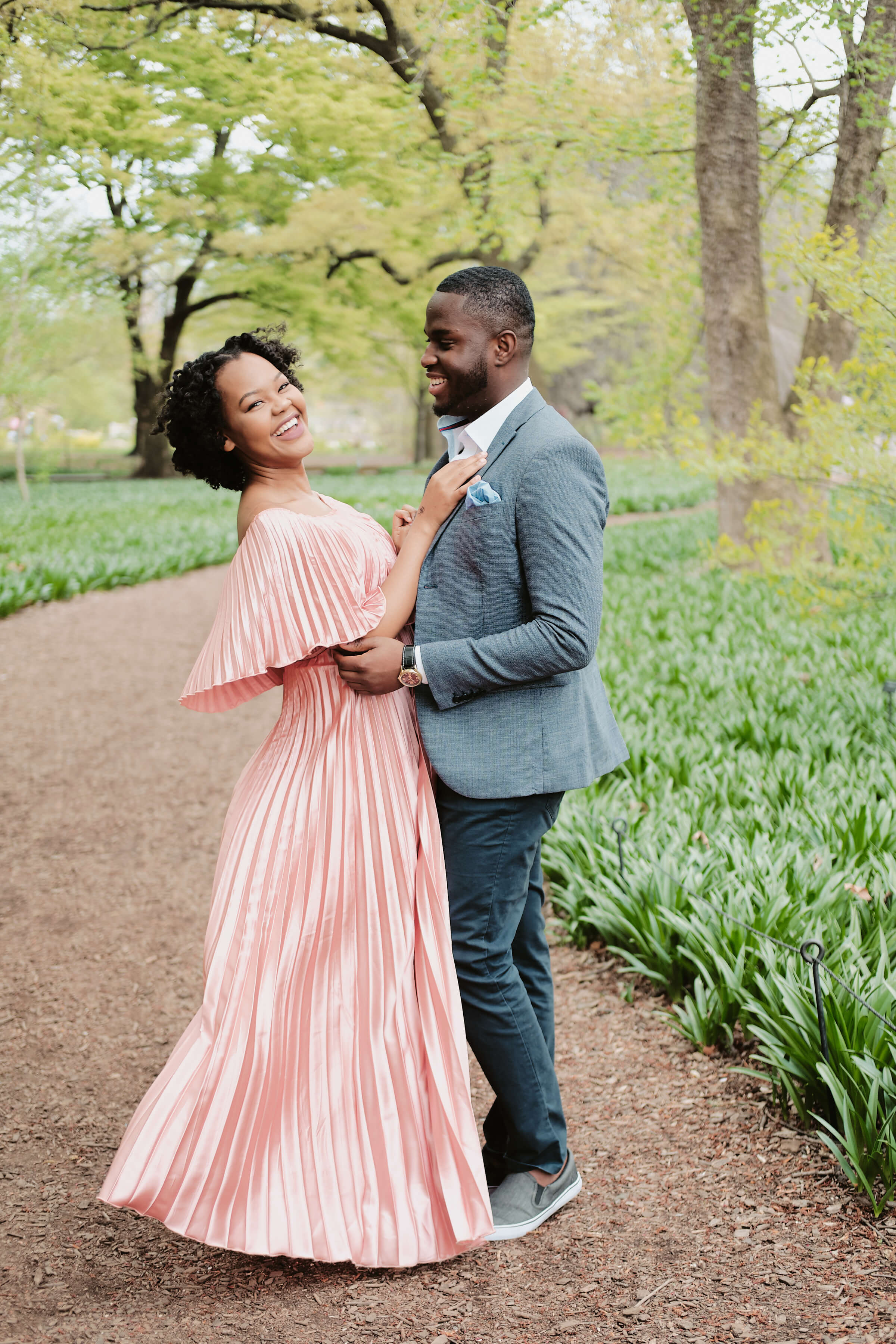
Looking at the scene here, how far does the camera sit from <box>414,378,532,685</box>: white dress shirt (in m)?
1.92

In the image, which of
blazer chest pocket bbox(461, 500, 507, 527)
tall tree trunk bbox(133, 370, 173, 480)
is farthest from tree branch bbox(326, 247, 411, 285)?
blazer chest pocket bbox(461, 500, 507, 527)

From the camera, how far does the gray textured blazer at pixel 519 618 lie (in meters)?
1.82

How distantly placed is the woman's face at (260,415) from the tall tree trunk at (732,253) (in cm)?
640

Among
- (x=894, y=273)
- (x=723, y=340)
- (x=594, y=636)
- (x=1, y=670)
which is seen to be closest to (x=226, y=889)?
(x=594, y=636)

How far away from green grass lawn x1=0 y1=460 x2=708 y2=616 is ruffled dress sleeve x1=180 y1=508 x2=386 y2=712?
717cm

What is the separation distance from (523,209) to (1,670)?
27.7 feet

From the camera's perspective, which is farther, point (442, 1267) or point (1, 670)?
point (1, 670)

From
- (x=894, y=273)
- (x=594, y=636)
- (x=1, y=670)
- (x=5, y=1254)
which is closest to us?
(x=594, y=636)

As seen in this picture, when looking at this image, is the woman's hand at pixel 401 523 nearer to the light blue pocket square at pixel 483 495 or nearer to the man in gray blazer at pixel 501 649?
the man in gray blazer at pixel 501 649

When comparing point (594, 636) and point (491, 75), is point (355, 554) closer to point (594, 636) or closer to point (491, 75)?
point (594, 636)

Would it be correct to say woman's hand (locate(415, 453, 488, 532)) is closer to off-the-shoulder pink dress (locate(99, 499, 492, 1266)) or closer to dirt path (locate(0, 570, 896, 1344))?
off-the-shoulder pink dress (locate(99, 499, 492, 1266))

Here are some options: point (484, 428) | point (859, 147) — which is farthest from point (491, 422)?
point (859, 147)

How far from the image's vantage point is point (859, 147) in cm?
754

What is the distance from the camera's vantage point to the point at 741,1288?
6.64ft
